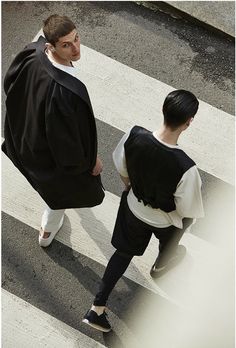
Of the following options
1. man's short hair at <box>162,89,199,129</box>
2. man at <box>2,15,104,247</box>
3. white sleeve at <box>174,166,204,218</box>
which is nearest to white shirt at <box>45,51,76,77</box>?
man at <box>2,15,104,247</box>

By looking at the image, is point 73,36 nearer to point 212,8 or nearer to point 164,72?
point 164,72

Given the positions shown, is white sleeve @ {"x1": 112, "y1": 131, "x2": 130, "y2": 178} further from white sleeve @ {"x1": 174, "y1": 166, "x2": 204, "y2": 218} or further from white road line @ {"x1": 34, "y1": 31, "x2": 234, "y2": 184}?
white road line @ {"x1": 34, "y1": 31, "x2": 234, "y2": 184}

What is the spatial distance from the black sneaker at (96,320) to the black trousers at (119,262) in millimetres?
84

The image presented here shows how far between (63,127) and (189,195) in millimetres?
805

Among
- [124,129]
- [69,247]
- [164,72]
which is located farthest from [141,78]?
[69,247]

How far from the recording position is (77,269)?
14.6 ft

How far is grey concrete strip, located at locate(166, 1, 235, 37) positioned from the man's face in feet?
8.82

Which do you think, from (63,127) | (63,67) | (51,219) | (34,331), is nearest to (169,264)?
(51,219)

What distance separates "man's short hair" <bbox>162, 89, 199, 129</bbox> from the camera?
3.05 metres

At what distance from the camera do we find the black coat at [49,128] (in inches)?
127

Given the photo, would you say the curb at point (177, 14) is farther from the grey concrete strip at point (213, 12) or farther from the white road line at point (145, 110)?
the white road line at point (145, 110)

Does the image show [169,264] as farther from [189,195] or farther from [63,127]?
[63,127]

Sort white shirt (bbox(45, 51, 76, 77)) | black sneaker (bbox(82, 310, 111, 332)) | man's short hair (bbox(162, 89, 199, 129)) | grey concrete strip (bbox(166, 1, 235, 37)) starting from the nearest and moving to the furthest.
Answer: man's short hair (bbox(162, 89, 199, 129)) → white shirt (bbox(45, 51, 76, 77)) → black sneaker (bbox(82, 310, 111, 332)) → grey concrete strip (bbox(166, 1, 235, 37))

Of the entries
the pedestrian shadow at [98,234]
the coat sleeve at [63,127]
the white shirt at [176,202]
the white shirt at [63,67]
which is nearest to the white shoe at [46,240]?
the pedestrian shadow at [98,234]
